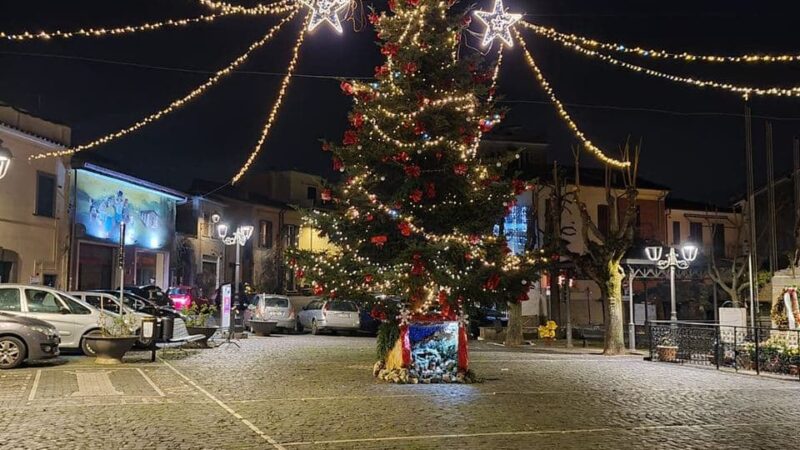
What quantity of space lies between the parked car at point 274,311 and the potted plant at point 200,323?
22.8 feet

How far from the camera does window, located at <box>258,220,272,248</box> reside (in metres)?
47.3

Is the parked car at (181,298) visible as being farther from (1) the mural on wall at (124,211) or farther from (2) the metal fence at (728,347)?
(2) the metal fence at (728,347)

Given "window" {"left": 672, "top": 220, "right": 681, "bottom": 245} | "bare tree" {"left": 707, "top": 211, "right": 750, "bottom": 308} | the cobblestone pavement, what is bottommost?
the cobblestone pavement

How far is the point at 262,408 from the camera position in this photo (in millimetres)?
10414

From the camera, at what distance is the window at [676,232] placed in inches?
1816

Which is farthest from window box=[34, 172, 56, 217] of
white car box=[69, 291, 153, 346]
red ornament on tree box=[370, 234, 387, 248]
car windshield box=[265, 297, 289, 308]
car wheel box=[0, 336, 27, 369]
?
red ornament on tree box=[370, 234, 387, 248]

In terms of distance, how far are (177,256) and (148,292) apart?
32.0 feet

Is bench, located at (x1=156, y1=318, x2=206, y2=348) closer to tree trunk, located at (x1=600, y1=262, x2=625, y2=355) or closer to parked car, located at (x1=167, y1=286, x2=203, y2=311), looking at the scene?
parked car, located at (x1=167, y1=286, x2=203, y2=311)

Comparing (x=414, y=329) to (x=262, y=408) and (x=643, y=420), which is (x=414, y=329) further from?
(x=643, y=420)

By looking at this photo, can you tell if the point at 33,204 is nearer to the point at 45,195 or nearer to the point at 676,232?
the point at 45,195

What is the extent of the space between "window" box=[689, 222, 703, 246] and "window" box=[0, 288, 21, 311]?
39655 mm

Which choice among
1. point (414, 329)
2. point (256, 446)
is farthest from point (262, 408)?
point (414, 329)

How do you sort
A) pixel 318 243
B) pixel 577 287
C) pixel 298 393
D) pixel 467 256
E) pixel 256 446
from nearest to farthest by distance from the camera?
pixel 256 446 → pixel 298 393 → pixel 467 256 → pixel 577 287 → pixel 318 243

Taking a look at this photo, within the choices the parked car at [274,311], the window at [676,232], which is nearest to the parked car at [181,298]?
the parked car at [274,311]
